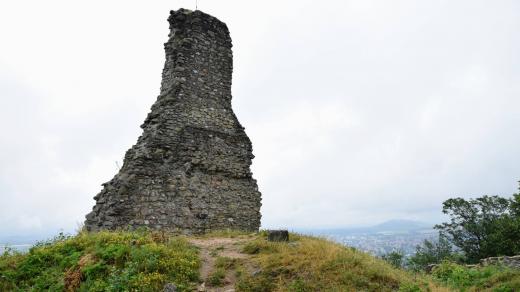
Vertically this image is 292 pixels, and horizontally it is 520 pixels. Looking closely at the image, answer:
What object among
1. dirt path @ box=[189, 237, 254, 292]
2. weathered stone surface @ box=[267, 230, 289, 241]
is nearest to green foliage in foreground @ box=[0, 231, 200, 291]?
dirt path @ box=[189, 237, 254, 292]

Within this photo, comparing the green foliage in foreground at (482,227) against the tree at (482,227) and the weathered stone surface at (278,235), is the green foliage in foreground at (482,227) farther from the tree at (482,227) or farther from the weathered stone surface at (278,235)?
the weathered stone surface at (278,235)

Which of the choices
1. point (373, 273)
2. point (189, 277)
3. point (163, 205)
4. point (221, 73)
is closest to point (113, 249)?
point (189, 277)

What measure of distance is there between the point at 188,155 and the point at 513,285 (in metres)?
10.3

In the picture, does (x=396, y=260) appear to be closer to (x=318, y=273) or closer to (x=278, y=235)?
(x=278, y=235)

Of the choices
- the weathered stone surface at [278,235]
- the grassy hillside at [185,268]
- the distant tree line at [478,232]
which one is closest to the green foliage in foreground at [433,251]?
the distant tree line at [478,232]

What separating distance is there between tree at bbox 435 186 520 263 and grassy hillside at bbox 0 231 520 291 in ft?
76.8

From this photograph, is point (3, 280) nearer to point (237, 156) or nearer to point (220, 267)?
point (220, 267)

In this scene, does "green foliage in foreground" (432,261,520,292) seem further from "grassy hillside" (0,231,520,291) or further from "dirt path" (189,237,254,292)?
"dirt path" (189,237,254,292)

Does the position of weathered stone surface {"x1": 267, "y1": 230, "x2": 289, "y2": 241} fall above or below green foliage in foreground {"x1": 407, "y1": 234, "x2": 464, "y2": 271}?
above

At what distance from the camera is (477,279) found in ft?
40.1

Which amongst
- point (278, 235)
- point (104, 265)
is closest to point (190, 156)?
point (278, 235)

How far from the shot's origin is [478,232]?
105 ft

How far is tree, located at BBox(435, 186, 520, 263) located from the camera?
28250mm

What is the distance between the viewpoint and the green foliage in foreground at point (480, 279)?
10656 millimetres
